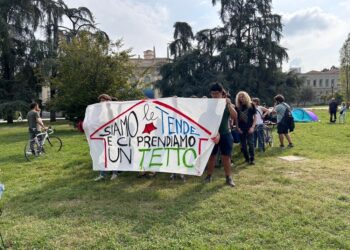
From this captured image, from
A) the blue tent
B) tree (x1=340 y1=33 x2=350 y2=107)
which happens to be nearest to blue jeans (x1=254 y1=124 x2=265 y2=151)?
the blue tent

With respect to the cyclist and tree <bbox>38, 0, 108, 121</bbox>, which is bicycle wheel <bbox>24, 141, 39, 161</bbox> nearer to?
the cyclist

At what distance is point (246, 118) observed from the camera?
802 centimetres

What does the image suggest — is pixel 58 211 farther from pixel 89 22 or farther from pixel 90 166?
pixel 89 22

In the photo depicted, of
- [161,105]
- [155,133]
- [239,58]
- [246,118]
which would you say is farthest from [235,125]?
[239,58]

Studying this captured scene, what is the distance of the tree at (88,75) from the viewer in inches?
720

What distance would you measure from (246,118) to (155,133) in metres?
2.75

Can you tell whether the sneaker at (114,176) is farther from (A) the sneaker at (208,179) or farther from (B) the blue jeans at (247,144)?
(B) the blue jeans at (247,144)

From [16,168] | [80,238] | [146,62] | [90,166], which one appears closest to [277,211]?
[80,238]

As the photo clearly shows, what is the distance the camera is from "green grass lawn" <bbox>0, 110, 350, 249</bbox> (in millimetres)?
3900

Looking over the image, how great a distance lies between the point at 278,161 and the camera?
831 centimetres

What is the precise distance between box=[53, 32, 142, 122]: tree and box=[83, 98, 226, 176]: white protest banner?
38.5ft

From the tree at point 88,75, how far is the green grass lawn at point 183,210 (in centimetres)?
1095

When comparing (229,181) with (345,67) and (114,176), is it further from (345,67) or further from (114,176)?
(345,67)

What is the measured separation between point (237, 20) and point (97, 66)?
59.3ft
